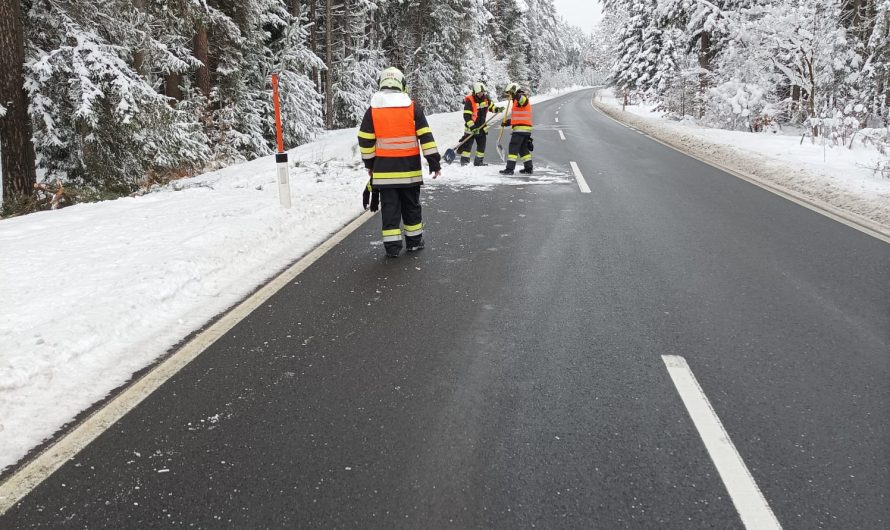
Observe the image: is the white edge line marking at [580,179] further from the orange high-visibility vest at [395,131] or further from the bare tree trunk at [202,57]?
the bare tree trunk at [202,57]

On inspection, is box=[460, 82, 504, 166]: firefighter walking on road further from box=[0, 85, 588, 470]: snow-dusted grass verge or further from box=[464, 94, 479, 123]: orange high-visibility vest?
box=[0, 85, 588, 470]: snow-dusted grass verge

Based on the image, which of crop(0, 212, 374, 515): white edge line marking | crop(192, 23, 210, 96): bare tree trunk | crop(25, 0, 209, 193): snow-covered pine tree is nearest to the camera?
crop(0, 212, 374, 515): white edge line marking

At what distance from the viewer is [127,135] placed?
40.7 ft

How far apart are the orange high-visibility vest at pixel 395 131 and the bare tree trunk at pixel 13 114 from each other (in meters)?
6.86

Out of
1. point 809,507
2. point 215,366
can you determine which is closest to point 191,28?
point 215,366

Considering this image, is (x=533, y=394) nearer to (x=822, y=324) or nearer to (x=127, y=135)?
(x=822, y=324)

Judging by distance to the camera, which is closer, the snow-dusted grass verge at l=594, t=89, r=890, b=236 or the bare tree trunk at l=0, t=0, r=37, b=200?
the snow-dusted grass verge at l=594, t=89, r=890, b=236

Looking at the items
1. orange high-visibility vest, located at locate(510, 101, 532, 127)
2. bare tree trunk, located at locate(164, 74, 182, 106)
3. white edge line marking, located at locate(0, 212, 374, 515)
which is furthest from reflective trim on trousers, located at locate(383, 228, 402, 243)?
bare tree trunk, located at locate(164, 74, 182, 106)

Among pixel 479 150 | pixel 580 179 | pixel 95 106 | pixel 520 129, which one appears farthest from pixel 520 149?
pixel 95 106

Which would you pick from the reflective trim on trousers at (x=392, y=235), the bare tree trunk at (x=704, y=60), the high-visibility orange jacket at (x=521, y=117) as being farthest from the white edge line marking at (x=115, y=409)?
the bare tree trunk at (x=704, y=60)

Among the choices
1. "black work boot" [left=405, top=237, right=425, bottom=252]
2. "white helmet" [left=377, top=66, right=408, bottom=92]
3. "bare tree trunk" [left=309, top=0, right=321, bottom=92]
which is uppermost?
"bare tree trunk" [left=309, top=0, right=321, bottom=92]

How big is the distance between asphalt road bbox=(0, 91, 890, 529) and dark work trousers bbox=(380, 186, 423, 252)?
301 mm

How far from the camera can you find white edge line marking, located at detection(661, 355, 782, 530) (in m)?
2.35

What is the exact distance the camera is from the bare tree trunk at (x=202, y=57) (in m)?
15.7
